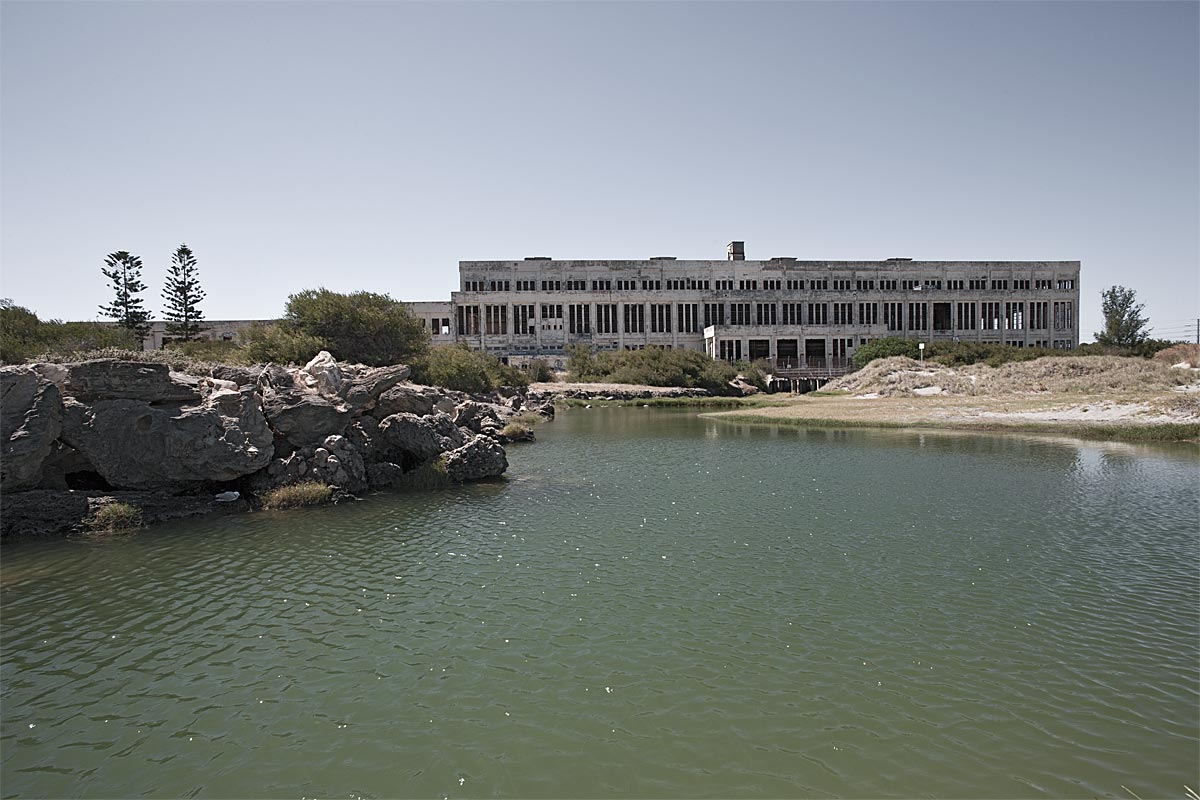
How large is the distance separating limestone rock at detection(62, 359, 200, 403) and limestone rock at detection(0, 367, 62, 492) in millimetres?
1363

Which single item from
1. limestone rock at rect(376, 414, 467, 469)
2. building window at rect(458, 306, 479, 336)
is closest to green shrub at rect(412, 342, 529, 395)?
limestone rock at rect(376, 414, 467, 469)

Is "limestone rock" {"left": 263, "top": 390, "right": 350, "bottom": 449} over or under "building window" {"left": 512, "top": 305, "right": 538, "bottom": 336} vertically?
under

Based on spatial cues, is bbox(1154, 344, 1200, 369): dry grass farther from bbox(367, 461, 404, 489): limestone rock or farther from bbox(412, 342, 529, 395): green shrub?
bbox(367, 461, 404, 489): limestone rock

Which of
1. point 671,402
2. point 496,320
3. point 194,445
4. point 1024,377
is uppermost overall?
point 496,320

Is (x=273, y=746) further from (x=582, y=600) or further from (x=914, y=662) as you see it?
(x=914, y=662)

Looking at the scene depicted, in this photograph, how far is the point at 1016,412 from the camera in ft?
156

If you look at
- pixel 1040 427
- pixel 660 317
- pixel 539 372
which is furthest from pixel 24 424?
pixel 660 317

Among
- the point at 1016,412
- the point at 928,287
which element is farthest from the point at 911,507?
the point at 928,287

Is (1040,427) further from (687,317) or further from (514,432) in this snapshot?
(687,317)

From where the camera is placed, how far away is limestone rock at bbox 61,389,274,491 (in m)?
21.0

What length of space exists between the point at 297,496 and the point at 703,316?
302ft

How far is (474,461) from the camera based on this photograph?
28.3 meters

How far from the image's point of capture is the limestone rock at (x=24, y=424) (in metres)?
18.6

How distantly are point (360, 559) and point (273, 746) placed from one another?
27.1ft
